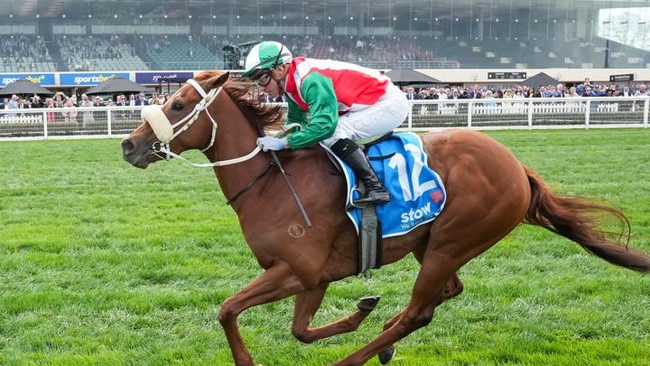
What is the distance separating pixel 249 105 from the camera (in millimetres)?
4039

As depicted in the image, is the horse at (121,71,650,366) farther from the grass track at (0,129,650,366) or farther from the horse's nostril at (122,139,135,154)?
the grass track at (0,129,650,366)

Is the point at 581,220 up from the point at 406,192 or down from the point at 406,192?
down

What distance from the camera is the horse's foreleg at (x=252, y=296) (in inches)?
138

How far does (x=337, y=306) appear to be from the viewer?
502cm

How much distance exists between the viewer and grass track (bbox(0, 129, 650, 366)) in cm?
415

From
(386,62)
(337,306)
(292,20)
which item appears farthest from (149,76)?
(337,306)

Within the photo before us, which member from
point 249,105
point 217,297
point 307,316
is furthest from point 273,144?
point 217,297

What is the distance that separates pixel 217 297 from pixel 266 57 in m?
2.08

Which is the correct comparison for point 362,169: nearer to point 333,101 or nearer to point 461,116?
point 333,101

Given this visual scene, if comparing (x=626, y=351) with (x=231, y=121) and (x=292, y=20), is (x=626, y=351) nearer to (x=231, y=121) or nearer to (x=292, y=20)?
(x=231, y=121)

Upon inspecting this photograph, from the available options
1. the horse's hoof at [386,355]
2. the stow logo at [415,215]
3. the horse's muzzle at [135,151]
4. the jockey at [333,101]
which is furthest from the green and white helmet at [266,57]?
the horse's hoof at [386,355]

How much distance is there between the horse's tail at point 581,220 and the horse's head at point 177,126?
1887 mm

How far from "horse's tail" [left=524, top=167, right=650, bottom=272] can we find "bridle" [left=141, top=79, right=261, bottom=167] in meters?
1.66

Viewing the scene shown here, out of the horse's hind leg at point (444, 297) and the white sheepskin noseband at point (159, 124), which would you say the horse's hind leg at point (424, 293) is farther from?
the white sheepskin noseband at point (159, 124)
